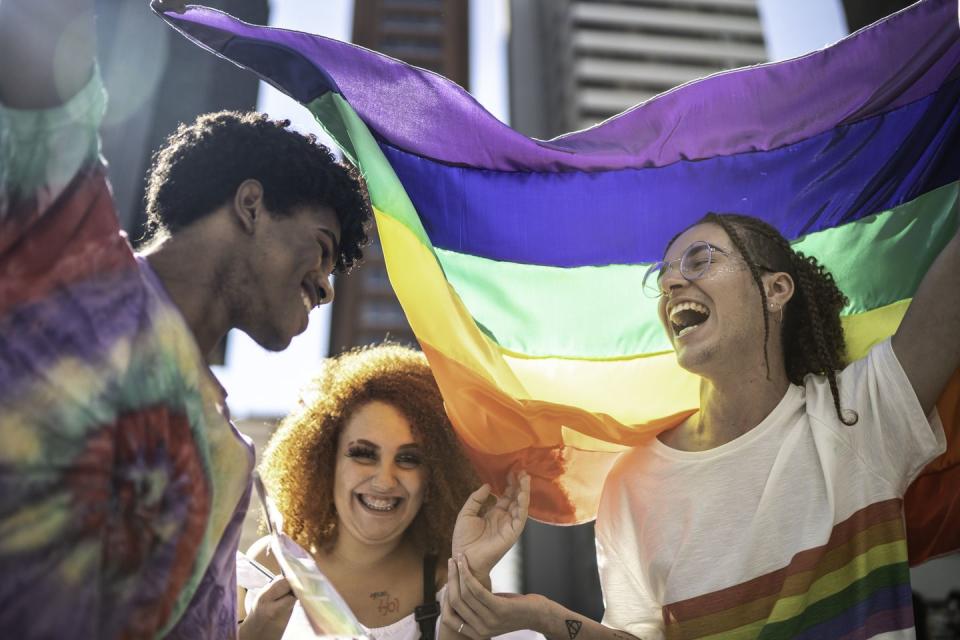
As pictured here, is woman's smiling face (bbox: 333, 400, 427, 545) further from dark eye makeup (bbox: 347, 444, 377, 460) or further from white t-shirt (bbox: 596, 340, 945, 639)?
white t-shirt (bbox: 596, 340, 945, 639)

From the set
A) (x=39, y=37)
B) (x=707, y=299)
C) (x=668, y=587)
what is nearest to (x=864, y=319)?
(x=707, y=299)

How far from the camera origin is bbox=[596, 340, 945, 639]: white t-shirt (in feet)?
8.39

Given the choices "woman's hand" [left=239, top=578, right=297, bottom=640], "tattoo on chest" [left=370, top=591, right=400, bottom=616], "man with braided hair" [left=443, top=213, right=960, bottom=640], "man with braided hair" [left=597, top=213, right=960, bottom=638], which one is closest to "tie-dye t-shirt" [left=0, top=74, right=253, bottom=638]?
"woman's hand" [left=239, top=578, right=297, bottom=640]

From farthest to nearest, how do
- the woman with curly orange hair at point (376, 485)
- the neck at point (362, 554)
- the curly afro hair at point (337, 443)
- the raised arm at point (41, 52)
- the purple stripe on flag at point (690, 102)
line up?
the curly afro hair at point (337, 443), the neck at point (362, 554), the woman with curly orange hair at point (376, 485), the purple stripe on flag at point (690, 102), the raised arm at point (41, 52)

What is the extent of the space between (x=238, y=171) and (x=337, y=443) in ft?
5.53

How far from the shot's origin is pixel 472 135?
3.33 meters

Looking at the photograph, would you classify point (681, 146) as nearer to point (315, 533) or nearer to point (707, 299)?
point (707, 299)

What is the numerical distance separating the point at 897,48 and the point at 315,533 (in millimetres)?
3051

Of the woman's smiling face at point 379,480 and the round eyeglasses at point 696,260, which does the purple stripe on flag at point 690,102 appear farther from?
the woman's smiling face at point 379,480

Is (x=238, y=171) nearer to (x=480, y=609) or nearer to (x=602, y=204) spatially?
(x=480, y=609)

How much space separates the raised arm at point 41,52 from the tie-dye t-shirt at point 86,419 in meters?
0.03

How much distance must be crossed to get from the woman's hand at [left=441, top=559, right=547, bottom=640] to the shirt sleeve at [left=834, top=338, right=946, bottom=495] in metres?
1.15

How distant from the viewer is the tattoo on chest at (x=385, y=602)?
320cm

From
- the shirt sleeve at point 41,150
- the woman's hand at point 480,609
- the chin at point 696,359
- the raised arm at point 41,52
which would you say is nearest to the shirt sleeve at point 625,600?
the woman's hand at point 480,609
